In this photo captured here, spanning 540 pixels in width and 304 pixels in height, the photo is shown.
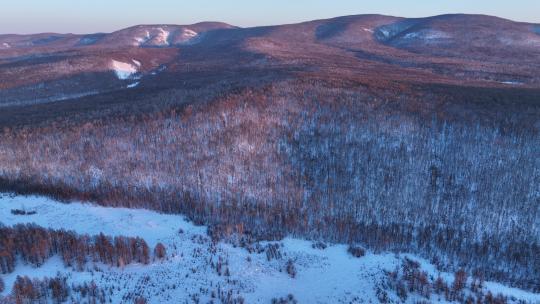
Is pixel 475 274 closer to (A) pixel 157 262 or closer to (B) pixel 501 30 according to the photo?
(A) pixel 157 262

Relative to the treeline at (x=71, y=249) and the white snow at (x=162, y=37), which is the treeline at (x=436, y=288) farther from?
the white snow at (x=162, y=37)

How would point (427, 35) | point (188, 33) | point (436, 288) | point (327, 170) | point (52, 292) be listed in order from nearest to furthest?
point (52, 292) → point (436, 288) → point (327, 170) → point (427, 35) → point (188, 33)

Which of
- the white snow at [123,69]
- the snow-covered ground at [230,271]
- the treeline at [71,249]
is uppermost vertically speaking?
the white snow at [123,69]

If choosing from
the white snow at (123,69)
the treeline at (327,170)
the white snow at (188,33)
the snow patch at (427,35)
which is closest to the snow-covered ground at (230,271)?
the treeline at (327,170)

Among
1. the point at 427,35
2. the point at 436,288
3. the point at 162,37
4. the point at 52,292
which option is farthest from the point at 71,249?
the point at 162,37

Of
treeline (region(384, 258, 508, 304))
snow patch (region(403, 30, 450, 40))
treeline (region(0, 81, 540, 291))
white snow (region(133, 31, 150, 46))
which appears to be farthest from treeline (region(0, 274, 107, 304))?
white snow (region(133, 31, 150, 46))

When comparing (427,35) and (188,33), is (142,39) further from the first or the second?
(427,35)
